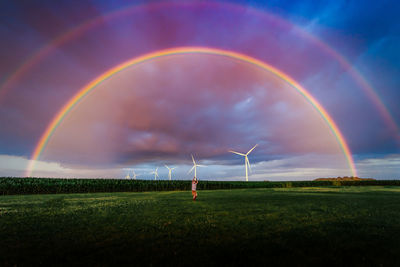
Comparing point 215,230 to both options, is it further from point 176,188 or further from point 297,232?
point 176,188

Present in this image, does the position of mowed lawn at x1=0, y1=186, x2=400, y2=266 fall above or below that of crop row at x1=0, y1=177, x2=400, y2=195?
below

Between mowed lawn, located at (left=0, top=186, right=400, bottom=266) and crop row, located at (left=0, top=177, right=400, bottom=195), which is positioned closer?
mowed lawn, located at (left=0, top=186, right=400, bottom=266)

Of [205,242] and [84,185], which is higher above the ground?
[84,185]

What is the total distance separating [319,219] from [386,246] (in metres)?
5.14

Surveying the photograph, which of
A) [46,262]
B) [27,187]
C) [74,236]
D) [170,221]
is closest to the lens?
[46,262]

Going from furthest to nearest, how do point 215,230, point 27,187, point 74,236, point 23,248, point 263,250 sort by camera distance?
1. point 27,187
2. point 215,230
3. point 74,236
4. point 23,248
5. point 263,250

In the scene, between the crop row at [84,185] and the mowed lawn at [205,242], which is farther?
the crop row at [84,185]

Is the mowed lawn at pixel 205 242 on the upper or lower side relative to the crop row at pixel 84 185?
lower

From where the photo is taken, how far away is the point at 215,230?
33.6ft

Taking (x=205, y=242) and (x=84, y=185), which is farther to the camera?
(x=84, y=185)

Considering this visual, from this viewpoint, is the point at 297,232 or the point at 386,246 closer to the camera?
the point at 386,246

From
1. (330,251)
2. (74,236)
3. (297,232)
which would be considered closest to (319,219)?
(297,232)

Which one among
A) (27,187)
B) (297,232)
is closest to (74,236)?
(297,232)

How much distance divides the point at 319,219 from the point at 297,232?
4186mm
